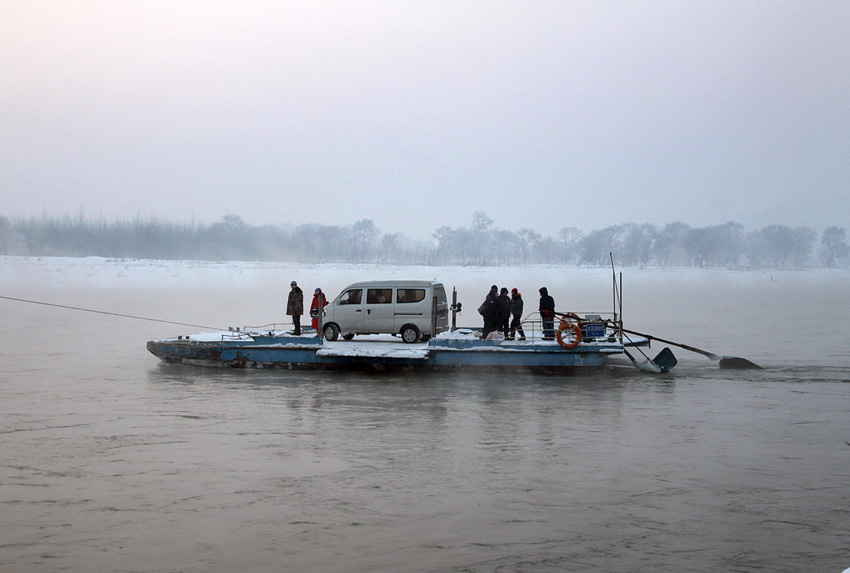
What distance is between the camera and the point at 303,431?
13.6 metres

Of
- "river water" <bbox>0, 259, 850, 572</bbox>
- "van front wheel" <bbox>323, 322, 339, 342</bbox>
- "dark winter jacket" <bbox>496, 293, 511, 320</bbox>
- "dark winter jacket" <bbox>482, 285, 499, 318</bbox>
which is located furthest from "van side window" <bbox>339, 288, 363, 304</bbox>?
"dark winter jacket" <bbox>496, 293, 511, 320</bbox>

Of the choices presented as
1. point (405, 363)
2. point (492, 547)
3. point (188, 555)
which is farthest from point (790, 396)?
point (188, 555)

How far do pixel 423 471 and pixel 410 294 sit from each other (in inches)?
377

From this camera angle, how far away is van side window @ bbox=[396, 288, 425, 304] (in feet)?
66.6

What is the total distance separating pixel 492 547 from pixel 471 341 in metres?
11.2

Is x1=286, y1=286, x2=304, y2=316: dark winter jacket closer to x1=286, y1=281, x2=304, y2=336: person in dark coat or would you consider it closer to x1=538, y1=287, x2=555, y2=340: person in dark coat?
x1=286, y1=281, x2=304, y2=336: person in dark coat

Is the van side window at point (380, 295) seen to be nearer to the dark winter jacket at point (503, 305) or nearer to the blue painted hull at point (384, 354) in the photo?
the blue painted hull at point (384, 354)

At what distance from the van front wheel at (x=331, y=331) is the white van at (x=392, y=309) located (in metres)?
0.26

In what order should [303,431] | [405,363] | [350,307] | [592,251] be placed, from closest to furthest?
[303,431]
[405,363]
[350,307]
[592,251]

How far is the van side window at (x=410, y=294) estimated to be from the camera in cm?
2030

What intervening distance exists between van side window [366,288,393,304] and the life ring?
4.20m

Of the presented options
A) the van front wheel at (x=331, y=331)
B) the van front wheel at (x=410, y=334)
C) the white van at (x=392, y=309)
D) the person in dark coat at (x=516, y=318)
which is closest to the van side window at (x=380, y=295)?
the white van at (x=392, y=309)

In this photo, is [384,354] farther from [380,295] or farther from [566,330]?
[566,330]

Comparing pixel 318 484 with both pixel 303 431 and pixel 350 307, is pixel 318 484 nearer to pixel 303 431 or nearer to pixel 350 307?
pixel 303 431
